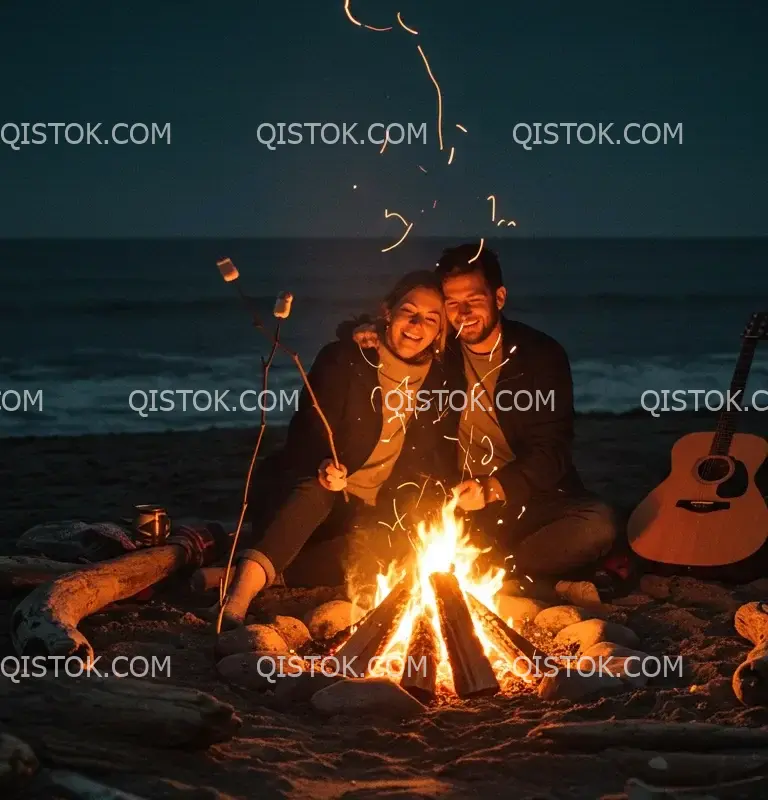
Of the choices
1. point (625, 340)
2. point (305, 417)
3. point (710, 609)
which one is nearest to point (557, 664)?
point (710, 609)

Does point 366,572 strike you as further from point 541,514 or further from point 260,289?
point 260,289

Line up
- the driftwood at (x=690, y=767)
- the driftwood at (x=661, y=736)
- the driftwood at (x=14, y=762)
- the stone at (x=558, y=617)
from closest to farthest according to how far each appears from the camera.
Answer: the driftwood at (x=14, y=762) < the driftwood at (x=690, y=767) < the driftwood at (x=661, y=736) < the stone at (x=558, y=617)

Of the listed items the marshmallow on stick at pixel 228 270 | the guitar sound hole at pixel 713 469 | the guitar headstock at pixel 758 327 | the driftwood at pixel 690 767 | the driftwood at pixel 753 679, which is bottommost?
the driftwood at pixel 690 767

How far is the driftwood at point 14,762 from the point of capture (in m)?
2.67

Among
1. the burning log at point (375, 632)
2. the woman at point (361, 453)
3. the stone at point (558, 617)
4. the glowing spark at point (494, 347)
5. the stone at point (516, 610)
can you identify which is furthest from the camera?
the glowing spark at point (494, 347)

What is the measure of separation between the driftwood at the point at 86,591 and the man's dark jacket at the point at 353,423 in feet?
1.74

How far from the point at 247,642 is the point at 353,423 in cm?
118

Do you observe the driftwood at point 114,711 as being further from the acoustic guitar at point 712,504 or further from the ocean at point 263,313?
the ocean at point 263,313

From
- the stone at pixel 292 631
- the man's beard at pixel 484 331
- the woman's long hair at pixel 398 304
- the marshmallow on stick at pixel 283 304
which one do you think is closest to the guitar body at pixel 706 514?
the man's beard at pixel 484 331

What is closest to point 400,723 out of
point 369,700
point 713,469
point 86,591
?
point 369,700

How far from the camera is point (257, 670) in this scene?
12.6ft

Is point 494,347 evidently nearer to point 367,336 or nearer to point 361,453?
point 367,336

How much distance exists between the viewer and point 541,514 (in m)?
5.05

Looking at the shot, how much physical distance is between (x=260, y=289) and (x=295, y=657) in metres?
23.4
